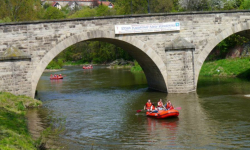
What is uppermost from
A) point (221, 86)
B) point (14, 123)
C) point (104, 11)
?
point (104, 11)

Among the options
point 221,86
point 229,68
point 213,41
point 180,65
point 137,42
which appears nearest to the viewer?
point 137,42

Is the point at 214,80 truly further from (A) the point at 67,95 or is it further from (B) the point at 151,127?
(B) the point at 151,127

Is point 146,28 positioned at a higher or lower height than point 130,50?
higher

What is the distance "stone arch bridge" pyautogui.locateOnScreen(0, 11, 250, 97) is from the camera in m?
23.3

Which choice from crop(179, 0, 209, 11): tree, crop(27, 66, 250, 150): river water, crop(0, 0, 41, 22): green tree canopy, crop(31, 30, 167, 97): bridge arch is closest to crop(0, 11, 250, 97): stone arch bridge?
crop(31, 30, 167, 97): bridge arch

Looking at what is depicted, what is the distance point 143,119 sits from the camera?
1989 centimetres

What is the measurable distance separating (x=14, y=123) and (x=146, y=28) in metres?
12.3

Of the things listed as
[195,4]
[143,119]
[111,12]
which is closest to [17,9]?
[195,4]

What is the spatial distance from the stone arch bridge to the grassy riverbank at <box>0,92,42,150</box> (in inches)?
42.7

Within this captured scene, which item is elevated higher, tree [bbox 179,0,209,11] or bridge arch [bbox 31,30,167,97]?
tree [bbox 179,0,209,11]

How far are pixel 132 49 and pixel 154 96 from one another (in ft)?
12.5

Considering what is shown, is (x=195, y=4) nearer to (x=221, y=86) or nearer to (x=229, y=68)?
(x=229, y=68)

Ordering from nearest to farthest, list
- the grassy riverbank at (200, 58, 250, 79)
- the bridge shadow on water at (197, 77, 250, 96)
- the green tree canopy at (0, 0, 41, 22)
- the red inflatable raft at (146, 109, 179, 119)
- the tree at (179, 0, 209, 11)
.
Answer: the red inflatable raft at (146, 109, 179, 119) → the bridge shadow on water at (197, 77, 250, 96) → the grassy riverbank at (200, 58, 250, 79) → the green tree canopy at (0, 0, 41, 22) → the tree at (179, 0, 209, 11)

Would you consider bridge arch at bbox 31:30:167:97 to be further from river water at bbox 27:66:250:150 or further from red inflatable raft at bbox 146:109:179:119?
red inflatable raft at bbox 146:109:179:119
